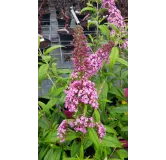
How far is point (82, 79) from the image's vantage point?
35.1 inches

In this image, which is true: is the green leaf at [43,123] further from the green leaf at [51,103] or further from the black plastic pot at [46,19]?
the black plastic pot at [46,19]

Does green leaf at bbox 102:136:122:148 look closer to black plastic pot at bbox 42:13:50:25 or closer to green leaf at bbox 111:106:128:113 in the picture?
green leaf at bbox 111:106:128:113

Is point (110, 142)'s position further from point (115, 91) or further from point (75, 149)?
point (115, 91)

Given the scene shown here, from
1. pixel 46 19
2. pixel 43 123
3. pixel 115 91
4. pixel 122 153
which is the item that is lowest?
pixel 122 153

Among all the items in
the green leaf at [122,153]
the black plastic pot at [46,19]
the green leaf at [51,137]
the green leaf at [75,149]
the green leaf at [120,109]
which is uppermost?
the black plastic pot at [46,19]

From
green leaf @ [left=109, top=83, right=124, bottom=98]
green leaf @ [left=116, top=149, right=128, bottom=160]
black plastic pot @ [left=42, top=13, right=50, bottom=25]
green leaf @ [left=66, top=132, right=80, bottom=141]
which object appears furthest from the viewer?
black plastic pot @ [left=42, top=13, right=50, bottom=25]

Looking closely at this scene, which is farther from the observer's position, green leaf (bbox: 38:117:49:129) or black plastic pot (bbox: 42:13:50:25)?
black plastic pot (bbox: 42:13:50:25)

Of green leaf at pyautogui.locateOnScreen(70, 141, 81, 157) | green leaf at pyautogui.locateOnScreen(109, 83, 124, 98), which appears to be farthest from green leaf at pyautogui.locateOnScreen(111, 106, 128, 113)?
green leaf at pyautogui.locateOnScreen(70, 141, 81, 157)

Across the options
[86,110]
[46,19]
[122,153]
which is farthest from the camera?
[46,19]

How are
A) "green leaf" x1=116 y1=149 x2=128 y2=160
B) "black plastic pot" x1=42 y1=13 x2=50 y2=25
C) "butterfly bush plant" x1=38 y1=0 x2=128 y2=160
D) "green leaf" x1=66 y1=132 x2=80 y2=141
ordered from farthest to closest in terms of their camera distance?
"black plastic pot" x1=42 y1=13 x2=50 y2=25 → "green leaf" x1=116 y1=149 x2=128 y2=160 → "green leaf" x1=66 y1=132 x2=80 y2=141 → "butterfly bush plant" x1=38 y1=0 x2=128 y2=160

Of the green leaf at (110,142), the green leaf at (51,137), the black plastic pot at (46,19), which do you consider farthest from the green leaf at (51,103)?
the black plastic pot at (46,19)

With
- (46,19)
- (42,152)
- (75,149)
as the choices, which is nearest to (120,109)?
(75,149)

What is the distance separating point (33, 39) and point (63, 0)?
3.36m
